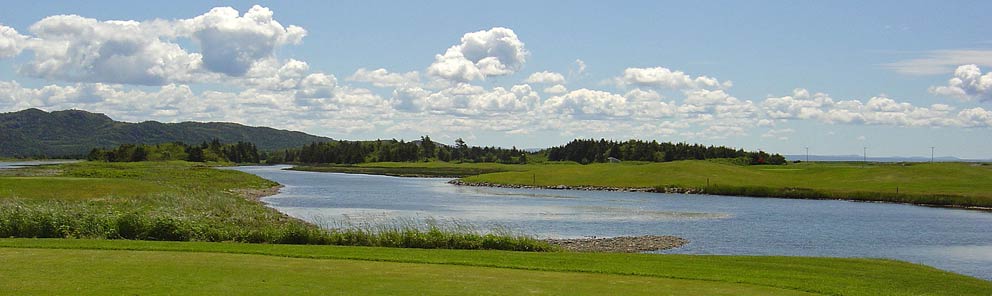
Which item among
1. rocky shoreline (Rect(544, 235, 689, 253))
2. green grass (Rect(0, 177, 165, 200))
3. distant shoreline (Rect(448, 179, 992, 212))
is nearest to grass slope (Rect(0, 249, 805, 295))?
rocky shoreline (Rect(544, 235, 689, 253))

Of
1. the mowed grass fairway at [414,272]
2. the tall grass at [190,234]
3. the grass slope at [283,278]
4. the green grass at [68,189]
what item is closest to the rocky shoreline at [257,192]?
the green grass at [68,189]


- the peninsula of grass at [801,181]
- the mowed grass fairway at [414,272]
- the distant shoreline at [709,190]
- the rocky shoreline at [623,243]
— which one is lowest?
the rocky shoreline at [623,243]

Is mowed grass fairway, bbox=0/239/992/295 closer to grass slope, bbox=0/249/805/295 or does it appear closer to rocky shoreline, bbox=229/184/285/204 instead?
grass slope, bbox=0/249/805/295

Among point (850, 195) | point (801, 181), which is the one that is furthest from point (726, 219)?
point (801, 181)

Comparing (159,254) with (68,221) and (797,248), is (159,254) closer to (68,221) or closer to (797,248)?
(68,221)

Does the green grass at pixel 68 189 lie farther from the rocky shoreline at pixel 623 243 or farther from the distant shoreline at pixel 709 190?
the distant shoreline at pixel 709 190

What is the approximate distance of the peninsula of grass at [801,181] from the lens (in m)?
79.1

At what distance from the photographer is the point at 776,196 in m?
86.3

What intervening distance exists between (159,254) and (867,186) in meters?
83.1

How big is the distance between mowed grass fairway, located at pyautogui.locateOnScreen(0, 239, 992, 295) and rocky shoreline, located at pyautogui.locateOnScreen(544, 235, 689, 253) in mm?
8564

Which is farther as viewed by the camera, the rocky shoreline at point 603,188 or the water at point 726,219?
the rocky shoreline at point 603,188

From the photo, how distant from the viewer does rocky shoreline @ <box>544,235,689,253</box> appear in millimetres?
34531

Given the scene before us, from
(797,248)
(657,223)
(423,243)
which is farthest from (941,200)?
(423,243)

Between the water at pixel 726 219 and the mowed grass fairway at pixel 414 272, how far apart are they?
1028cm
